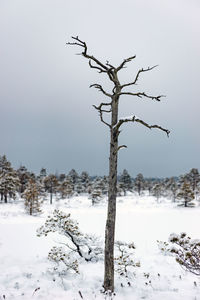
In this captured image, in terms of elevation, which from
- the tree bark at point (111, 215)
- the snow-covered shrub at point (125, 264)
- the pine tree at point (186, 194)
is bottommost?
the pine tree at point (186, 194)

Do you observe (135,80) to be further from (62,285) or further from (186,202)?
(186,202)

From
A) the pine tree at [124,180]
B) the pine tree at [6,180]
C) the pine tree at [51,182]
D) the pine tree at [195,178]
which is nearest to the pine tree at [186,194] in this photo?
the pine tree at [195,178]

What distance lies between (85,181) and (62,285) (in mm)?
61543

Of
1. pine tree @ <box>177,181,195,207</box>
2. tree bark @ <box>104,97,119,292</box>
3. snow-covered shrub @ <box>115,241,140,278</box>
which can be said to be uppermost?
tree bark @ <box>104,97,119,292</box>

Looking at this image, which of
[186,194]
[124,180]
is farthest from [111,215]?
[124,180]

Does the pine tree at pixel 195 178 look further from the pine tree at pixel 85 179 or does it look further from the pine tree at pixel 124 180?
the pine tree at pixel 85 179

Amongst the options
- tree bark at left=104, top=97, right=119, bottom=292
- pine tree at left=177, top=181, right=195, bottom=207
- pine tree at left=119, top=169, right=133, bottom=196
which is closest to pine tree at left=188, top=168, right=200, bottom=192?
pine tree at left=177, top=181, right=195, bottom=207

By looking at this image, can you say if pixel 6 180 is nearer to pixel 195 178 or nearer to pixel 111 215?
pixel 111 215

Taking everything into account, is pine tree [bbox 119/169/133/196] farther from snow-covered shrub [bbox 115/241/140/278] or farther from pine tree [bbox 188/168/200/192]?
snow-covered shrub [bbox 115/241/140/278]

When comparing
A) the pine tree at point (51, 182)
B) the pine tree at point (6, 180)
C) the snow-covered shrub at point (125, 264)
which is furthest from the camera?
the pine tree at point (51, 182)

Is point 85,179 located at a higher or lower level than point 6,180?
lower

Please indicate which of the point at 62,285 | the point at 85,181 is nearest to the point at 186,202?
the point at 85,181

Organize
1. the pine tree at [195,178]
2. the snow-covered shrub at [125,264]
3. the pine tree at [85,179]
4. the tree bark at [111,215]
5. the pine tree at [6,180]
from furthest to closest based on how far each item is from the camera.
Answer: the pine tree at [85,179]
the pine tree at [195,178]
the pine tree at [6,180]
the snow-covered shrub at [125,264]
the tree bark at [111,215]

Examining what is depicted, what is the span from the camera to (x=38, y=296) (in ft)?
17.7
